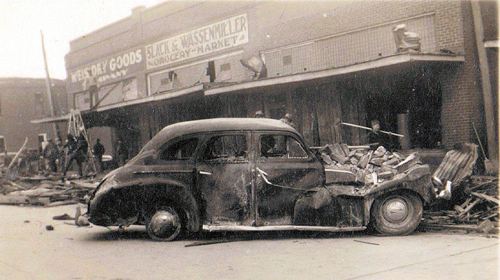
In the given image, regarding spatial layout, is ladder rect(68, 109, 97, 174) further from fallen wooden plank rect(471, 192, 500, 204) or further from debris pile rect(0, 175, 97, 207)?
fallen wooden plank rect(471, 192, 500, 204)

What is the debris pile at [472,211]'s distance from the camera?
8252 mm

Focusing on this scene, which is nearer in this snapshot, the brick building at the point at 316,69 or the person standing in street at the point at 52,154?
the brick building at the point at 316,69

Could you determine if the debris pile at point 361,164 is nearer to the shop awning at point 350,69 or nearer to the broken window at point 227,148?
the broken window at point 227,148

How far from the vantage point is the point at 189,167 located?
26.9 ft

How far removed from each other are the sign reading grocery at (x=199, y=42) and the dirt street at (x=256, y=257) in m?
13.4

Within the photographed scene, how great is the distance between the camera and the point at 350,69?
1202 centimetres

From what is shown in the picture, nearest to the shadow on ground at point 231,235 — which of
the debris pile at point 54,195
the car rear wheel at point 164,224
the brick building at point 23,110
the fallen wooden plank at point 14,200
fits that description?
the car rear wheel at point 164,224

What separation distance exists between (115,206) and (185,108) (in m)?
11.6

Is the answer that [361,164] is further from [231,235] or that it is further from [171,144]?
[171,144]

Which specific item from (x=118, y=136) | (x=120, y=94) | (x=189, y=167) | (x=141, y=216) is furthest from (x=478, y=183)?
(x=120, y=94)

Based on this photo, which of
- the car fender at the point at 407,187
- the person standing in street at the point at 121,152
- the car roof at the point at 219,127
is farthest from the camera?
the person standing in street at the point at 121,152

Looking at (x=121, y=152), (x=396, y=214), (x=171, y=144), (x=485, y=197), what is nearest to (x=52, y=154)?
(x=121, y=152)

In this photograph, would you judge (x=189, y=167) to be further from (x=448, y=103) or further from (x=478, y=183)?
(x=448, y=103)

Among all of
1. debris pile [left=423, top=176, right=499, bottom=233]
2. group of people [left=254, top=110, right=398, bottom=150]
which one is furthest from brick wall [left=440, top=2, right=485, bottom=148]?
debris pile [left=423, top=176, right=499, bottom=233]
